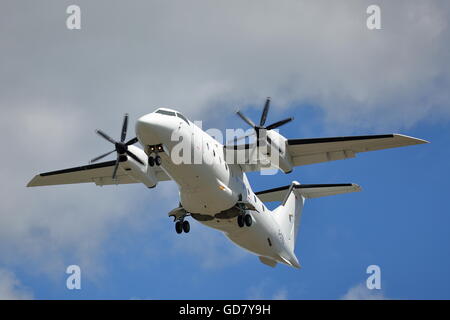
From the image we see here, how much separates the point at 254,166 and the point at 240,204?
7.40 ft

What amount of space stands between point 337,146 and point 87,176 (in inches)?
395

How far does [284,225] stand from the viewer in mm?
26078

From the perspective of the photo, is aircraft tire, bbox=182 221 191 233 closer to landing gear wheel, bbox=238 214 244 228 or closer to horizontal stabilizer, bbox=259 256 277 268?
landing gear wheel, bbox=238 214 244 228

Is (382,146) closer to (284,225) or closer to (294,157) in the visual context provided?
(294,157)

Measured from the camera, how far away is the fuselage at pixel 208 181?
1894 centimetres

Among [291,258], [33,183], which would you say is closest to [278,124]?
[291,258]

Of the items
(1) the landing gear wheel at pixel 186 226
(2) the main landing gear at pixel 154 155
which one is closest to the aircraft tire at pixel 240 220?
(1) the landing gear wheel at pixel 186 226

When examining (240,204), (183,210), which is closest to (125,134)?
(183,210)

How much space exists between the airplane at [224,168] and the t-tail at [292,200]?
6 cm

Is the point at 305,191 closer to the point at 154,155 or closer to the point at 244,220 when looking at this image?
the point at 244,220

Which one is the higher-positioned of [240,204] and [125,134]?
[125,134]

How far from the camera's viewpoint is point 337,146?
22641 mm

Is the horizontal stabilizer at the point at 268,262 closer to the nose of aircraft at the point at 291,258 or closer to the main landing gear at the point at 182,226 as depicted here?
the nose of aircraft at the point at 291,258
